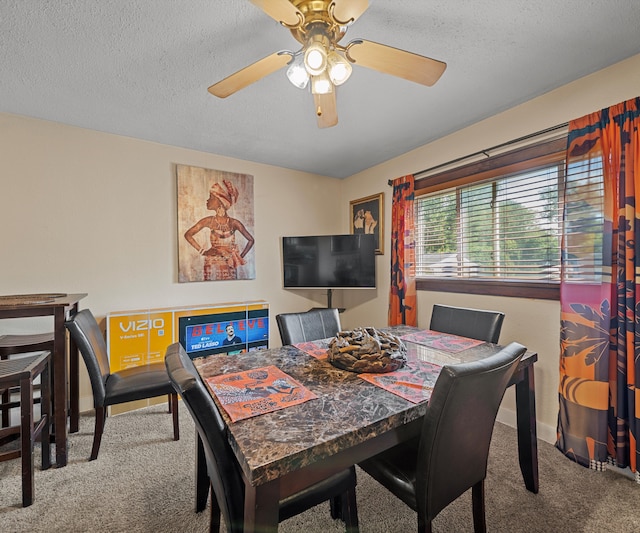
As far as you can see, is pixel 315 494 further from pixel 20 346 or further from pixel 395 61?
pixel 20 346

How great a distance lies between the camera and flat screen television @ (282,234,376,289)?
349 cm

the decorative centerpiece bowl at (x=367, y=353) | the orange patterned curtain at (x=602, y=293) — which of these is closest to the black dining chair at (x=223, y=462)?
the decorative centerpiece bowl at (x=367, y=353)

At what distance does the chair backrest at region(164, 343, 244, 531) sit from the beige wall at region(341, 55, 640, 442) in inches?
86.6

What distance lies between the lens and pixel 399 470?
1.18 meters

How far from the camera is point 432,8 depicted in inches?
56.1

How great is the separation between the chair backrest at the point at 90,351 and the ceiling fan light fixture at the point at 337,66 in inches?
76.1

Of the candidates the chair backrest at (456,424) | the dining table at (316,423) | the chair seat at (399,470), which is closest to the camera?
the dining table at (316,423)

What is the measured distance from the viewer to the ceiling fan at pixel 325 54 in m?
1.18

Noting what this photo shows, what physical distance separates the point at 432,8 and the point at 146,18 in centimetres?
134

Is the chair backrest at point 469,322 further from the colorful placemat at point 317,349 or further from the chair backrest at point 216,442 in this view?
the chair backrest at point 216,442

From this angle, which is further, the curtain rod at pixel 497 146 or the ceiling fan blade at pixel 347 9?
the curtain rod at pixel 497 146

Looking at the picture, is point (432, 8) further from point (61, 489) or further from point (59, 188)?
point (61, 489)

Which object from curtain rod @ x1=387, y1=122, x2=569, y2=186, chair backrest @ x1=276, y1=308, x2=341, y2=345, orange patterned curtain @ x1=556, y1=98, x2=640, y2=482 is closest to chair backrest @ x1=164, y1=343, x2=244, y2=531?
chair backrest @ x1=276, y1=308, x2=341, y2=345

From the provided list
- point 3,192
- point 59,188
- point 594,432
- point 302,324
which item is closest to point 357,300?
point 302,324
